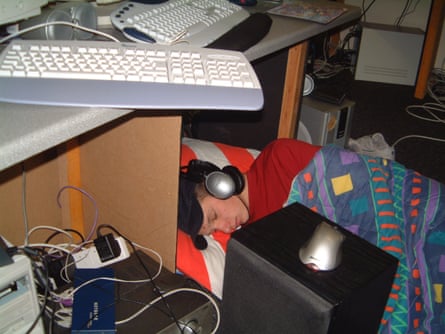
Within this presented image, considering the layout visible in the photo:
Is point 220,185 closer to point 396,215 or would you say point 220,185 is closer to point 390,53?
point 396,215

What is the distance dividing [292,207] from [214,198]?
1.25ft

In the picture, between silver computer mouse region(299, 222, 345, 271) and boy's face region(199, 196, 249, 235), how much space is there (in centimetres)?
54

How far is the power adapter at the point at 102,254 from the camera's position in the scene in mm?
1249

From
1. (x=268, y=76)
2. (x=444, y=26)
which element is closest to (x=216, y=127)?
(x=268, y=76)

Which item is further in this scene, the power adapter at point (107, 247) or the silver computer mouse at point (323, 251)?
the power adapter at point (107, 247)

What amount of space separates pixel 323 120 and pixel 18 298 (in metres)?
1.42

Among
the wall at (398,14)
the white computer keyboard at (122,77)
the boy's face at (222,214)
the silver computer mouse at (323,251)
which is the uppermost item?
the white computer keyboard at (122,77)

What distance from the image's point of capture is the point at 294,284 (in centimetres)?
82

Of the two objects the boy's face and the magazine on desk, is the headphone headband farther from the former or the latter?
the magazine on desk

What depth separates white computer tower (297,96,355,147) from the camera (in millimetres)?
1963

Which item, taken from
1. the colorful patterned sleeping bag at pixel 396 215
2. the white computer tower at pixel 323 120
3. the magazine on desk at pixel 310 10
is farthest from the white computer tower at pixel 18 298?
the white computer tower at pixel 323 120

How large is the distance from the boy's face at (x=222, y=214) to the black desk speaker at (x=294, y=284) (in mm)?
388

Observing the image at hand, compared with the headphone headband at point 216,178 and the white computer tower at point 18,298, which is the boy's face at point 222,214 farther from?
the white computer tower at point 18,298

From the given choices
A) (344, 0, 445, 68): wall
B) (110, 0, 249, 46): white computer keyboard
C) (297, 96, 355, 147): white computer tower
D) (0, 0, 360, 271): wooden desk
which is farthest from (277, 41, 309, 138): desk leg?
(344, 0, 445, 68): wall
